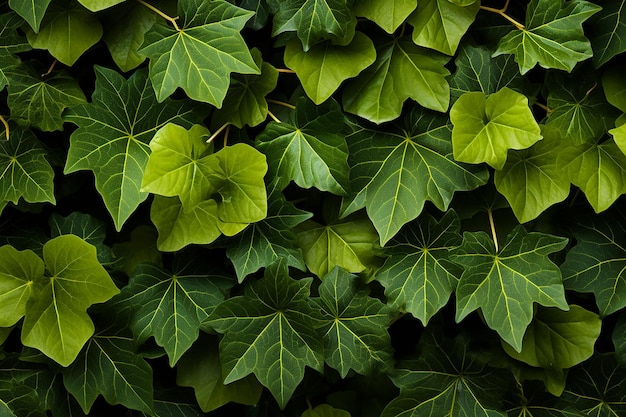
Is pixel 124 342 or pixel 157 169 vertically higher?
pixel 157 169

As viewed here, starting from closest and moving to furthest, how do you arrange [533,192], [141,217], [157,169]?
[157,169] → [533,192] → [141,217]

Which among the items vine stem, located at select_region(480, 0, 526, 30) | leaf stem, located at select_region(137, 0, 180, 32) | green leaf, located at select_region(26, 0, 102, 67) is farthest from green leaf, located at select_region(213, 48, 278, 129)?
vine stem, located at select_region(480, 0, 526, 30)

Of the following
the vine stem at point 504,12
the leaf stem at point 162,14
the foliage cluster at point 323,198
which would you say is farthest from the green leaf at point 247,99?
the vine stem at point 504,12

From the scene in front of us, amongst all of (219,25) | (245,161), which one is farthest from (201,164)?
(219,25)

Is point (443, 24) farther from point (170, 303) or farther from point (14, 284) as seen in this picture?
point (14, 284)

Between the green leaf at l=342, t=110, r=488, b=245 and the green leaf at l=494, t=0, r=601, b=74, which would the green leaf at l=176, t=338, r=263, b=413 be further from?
the green leaf at l=494, t=0, r=601, b=74

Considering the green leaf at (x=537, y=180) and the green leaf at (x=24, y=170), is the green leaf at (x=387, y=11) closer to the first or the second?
the green leaf at (x=537, y=180)

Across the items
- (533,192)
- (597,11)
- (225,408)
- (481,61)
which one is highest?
(597,11)

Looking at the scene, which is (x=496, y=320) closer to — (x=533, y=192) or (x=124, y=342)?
(x=533, y=192)
